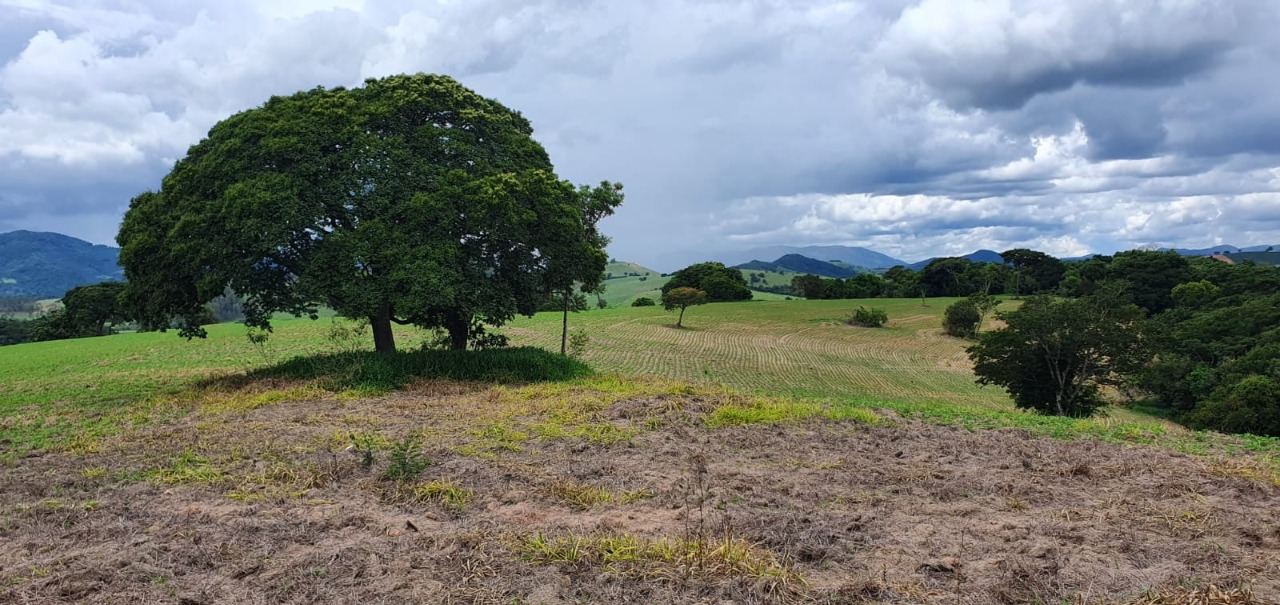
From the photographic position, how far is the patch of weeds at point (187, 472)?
7.93m

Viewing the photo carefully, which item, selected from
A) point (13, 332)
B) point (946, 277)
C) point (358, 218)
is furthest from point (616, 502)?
point (13, 332)

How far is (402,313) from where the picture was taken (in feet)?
54.5

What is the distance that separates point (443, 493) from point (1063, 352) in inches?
1215

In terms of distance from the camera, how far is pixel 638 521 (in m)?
6.49

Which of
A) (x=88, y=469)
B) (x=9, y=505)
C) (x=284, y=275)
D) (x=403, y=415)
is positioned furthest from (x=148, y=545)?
(x=284, y=275)

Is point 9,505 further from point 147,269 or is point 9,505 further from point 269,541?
point 147,269

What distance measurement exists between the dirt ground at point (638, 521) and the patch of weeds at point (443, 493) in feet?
0.13

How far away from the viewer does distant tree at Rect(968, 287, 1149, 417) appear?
93.7ft

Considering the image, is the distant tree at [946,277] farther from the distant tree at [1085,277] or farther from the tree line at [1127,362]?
the tree line at [1127,362]

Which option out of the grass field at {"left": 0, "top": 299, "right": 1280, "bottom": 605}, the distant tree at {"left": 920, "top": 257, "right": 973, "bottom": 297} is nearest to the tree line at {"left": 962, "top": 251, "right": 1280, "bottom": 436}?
the grass field at {"left": 0, "top": 299, "right": 1280, "bottom": 605}

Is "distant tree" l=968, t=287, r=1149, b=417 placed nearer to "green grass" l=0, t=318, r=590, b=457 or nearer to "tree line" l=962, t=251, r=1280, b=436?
"tree line" l=962, t=251, r=1280, b=436

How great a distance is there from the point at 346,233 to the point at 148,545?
39.1 feet

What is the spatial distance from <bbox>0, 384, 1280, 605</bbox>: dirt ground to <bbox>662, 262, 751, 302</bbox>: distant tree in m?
79.2

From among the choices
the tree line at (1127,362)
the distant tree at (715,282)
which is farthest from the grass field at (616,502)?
the distant tree at (715,282)
